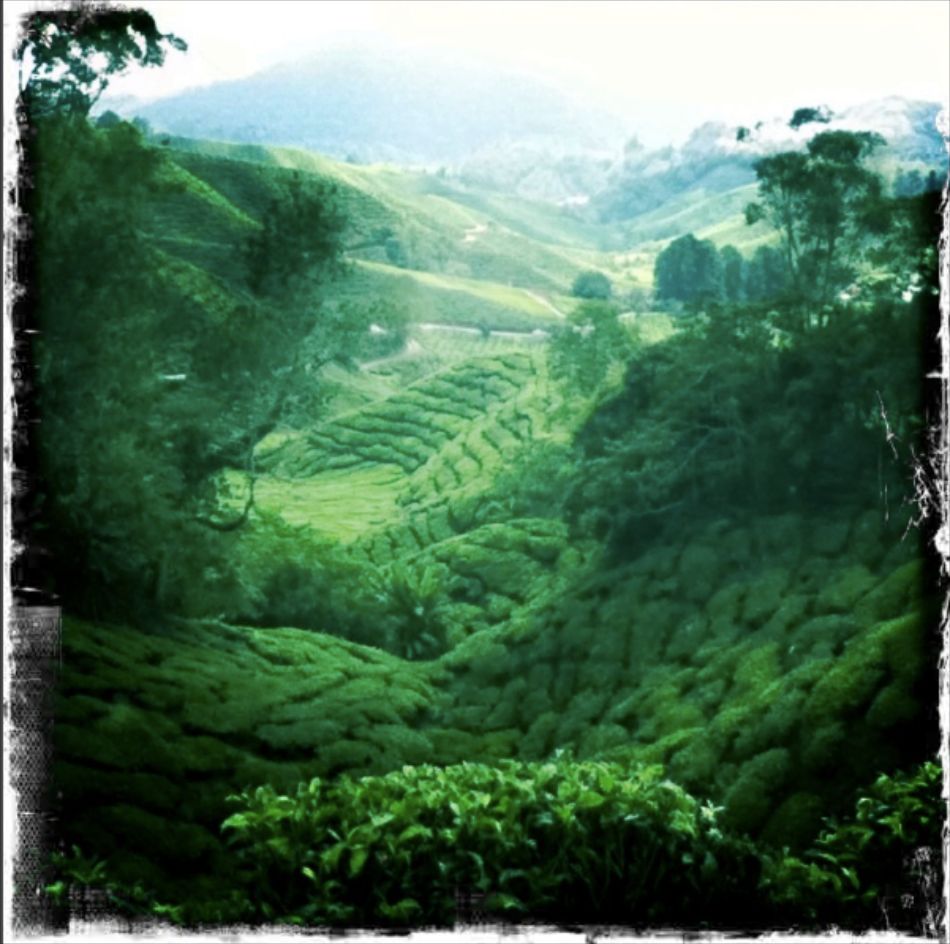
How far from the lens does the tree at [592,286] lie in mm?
6921

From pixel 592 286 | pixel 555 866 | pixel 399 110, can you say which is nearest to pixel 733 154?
pixel 592 286

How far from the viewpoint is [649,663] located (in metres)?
6.50

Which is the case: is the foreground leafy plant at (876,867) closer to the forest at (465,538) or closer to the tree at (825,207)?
the forest at (465,538)

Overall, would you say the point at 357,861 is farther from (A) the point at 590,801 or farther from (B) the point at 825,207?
(B) the point at 825,207

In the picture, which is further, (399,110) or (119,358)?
(399,110)

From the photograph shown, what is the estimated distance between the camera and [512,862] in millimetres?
5863

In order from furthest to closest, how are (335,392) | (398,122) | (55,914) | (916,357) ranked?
(398,122), (335,392), (916,357), (55,914)

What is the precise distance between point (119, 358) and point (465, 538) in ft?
6.26

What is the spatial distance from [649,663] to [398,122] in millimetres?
3295

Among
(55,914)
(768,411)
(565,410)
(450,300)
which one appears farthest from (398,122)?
(55,914)

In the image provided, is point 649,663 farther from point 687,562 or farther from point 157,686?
point 157,686

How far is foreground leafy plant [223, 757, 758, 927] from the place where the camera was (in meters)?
5.84

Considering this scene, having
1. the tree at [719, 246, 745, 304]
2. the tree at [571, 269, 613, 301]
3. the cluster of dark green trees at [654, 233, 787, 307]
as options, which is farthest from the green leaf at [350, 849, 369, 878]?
the tree at [719, 246, 745, 304]

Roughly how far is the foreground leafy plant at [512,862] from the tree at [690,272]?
246 cm
